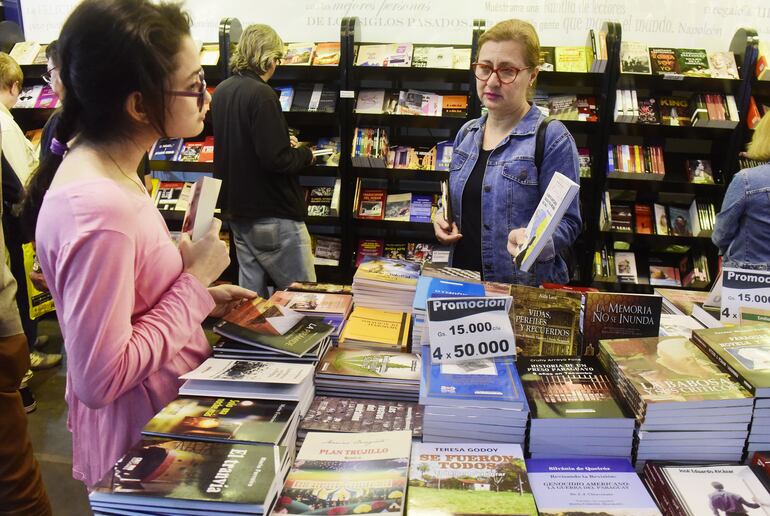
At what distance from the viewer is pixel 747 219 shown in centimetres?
260

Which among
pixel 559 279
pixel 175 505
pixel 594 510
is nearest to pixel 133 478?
pixel 175 505

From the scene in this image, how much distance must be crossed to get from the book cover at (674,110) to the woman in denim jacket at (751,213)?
52.1 inches

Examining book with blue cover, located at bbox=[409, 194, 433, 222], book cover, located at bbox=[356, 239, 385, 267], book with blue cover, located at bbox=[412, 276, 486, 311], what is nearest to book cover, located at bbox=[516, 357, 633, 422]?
book with blue cover, located at bbox=[412, 276, 486, 311]

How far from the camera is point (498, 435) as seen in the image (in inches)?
42.8

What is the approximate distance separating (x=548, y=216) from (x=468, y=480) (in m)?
0.71

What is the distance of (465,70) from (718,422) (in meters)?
3.28

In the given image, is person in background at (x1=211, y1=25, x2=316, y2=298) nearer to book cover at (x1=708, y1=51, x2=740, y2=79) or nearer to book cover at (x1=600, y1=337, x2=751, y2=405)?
book cover at (x1=600, y1=337, x2=751, y2=405)

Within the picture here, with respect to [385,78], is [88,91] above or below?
below

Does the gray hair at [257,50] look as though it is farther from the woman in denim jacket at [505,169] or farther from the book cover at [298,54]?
the woman in denim jacket at [505,169]

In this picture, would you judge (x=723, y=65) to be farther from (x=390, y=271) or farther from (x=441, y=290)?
(x=441, y=290)

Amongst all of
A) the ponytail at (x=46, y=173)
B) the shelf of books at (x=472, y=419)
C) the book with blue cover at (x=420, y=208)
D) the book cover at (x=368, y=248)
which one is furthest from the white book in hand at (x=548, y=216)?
the book cover at (x=368, y=248)

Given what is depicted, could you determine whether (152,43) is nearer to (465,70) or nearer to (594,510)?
(594,510)

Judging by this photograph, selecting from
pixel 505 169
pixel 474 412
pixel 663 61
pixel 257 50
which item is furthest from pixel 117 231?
pixel 663 61

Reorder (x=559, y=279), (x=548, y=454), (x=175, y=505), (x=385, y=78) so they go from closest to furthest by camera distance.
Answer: (x=175, y=505), (x=548, y=454), (x=559, y=279), (x=385, y=78)
